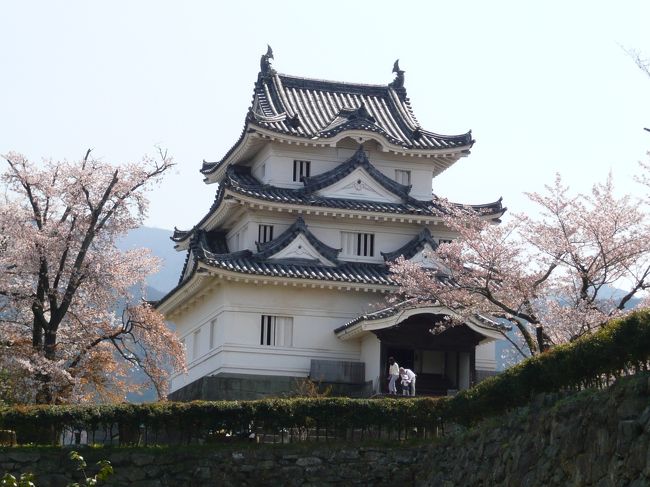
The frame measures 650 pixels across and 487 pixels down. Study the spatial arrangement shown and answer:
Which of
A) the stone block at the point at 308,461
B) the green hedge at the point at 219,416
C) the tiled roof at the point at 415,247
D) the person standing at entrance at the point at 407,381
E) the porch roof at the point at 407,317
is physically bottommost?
the stone block at the point at 308,461

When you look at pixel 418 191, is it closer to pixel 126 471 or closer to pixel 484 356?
pixel 484 356

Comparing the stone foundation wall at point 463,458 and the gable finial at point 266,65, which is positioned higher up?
the gable finial at point 266,65

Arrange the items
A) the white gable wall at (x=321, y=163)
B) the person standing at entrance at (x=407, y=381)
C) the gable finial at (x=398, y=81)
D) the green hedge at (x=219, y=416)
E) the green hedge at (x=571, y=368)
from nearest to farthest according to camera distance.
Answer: the green hedge at (x=571, y=368), the green hedge at (x=219, y=416), the person standing at entrance at (x=407, y=381), the white gable wall at (x=321, y=163), the gable finial at (x=398, y=81)

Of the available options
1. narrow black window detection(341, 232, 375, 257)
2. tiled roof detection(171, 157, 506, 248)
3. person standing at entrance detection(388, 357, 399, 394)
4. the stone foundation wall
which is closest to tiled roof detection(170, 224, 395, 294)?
narrow black window detection(341, 232, 375, 257)

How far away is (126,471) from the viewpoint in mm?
26500

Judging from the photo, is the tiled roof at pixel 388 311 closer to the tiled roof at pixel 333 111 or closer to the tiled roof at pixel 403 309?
the tiled roof at pixel 403 309

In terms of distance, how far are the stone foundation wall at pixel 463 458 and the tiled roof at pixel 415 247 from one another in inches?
499

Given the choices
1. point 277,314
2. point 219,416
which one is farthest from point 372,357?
point 219,416

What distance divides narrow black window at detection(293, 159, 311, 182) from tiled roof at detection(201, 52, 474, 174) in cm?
107

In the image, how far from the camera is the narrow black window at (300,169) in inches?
1588

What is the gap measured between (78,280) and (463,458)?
45.8 ft

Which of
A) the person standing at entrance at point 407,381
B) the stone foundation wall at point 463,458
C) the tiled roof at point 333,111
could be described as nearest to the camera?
the stone foundation wall at point 463,458

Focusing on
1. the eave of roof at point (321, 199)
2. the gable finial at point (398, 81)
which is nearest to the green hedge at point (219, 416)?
the eave of roof at point (321, 199)

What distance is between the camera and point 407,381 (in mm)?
34062
